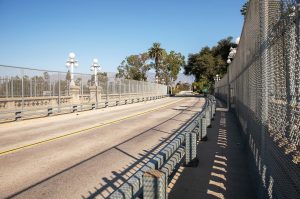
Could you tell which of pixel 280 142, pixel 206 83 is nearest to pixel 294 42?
pixel 280 142

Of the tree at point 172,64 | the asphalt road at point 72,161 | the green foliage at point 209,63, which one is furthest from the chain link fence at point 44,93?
the tree at point 172,64

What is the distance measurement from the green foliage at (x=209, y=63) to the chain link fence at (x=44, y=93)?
187 ft

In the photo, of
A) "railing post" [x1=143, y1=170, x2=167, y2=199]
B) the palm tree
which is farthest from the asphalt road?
the palm tree

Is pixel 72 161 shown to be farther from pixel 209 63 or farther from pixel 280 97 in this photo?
pixel 209 63

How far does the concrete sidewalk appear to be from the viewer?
231 inches

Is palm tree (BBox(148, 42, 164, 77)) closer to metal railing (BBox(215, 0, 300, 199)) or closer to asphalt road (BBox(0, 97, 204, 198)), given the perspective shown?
asphalt road (BBox(0, 97, 204, 198))

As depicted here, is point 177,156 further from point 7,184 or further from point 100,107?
point 100,107

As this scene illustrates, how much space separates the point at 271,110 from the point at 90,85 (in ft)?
94.1

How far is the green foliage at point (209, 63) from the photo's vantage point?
90.6m

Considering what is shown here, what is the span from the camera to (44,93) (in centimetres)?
2311

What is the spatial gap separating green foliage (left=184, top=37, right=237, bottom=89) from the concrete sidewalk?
3047 inches

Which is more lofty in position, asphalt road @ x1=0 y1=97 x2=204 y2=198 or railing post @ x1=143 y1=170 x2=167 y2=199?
railing post @ x1=143 y1=170 x2=167 y2=199

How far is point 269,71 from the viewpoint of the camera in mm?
5094

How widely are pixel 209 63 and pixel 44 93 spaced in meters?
72.0
